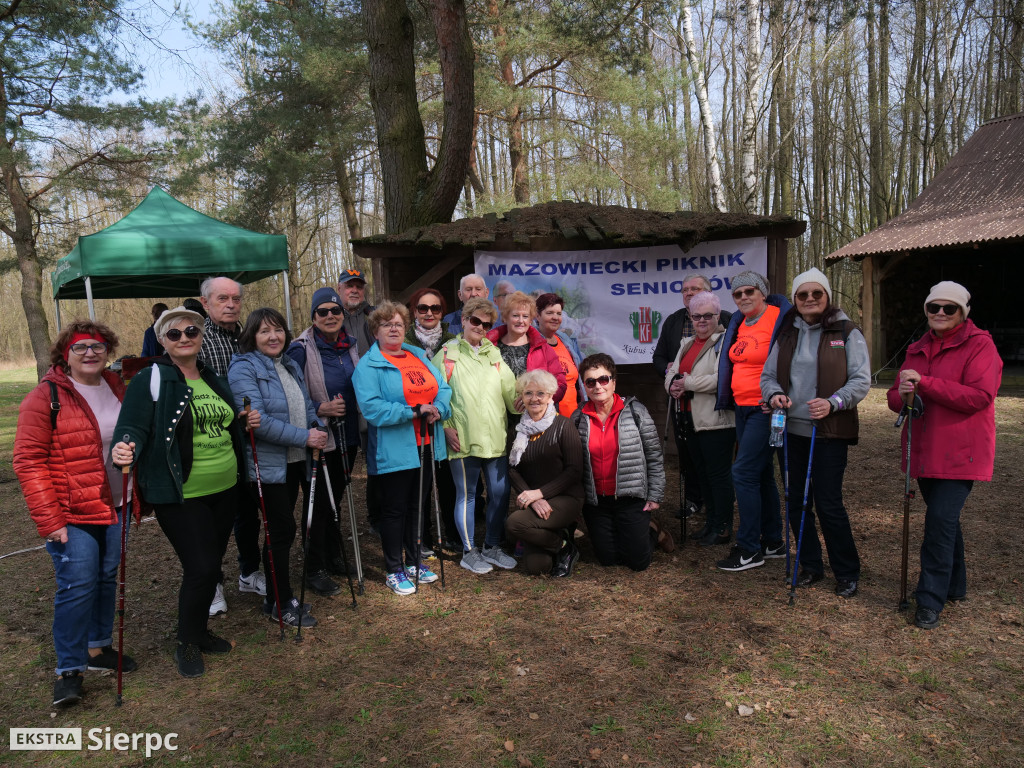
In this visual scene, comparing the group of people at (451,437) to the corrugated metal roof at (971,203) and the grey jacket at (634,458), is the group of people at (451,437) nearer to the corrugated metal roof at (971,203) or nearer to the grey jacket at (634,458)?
the grey jacket at (634,458)

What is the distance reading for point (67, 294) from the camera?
28.5ft

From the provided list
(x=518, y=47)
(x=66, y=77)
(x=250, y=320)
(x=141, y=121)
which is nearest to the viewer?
(x=250, y=320)

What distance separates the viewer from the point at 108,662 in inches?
128

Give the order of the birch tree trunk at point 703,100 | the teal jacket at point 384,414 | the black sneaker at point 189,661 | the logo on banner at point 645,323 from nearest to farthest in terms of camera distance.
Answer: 1. the black sneaker at point 189,661
2. the teal jacket at point 384,414
3. the logo on banner at point 645,323
4. the birch tree trunk at point 703,100

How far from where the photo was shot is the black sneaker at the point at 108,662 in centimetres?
324

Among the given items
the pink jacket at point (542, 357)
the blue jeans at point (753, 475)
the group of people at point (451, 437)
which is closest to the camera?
the group of people at point (451, 437)

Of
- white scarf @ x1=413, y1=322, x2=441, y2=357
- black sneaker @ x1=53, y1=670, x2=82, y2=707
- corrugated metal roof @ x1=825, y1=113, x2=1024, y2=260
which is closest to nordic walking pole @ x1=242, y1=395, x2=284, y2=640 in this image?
black sneaker @ x1=53, y1=670, x2=82, y2=707

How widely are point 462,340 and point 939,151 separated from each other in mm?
18909

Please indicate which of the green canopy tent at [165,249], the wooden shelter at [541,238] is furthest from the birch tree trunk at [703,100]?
the green canopy tent at [165,249]

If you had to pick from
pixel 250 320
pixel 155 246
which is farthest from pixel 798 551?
pixel 155 246

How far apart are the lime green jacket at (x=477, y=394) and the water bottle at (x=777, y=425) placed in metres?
1.59

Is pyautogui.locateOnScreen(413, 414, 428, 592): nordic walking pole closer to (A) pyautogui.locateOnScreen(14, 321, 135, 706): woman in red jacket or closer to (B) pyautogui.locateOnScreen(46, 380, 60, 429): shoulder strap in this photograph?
(A) pyautogui.locateOnScreen(14, 321, 135, 706): woman in red jacket

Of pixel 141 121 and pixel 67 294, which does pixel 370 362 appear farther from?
pixel 141 121

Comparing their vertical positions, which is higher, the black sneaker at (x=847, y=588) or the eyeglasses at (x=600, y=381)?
the eyeglasses at (x=600, y=381)
